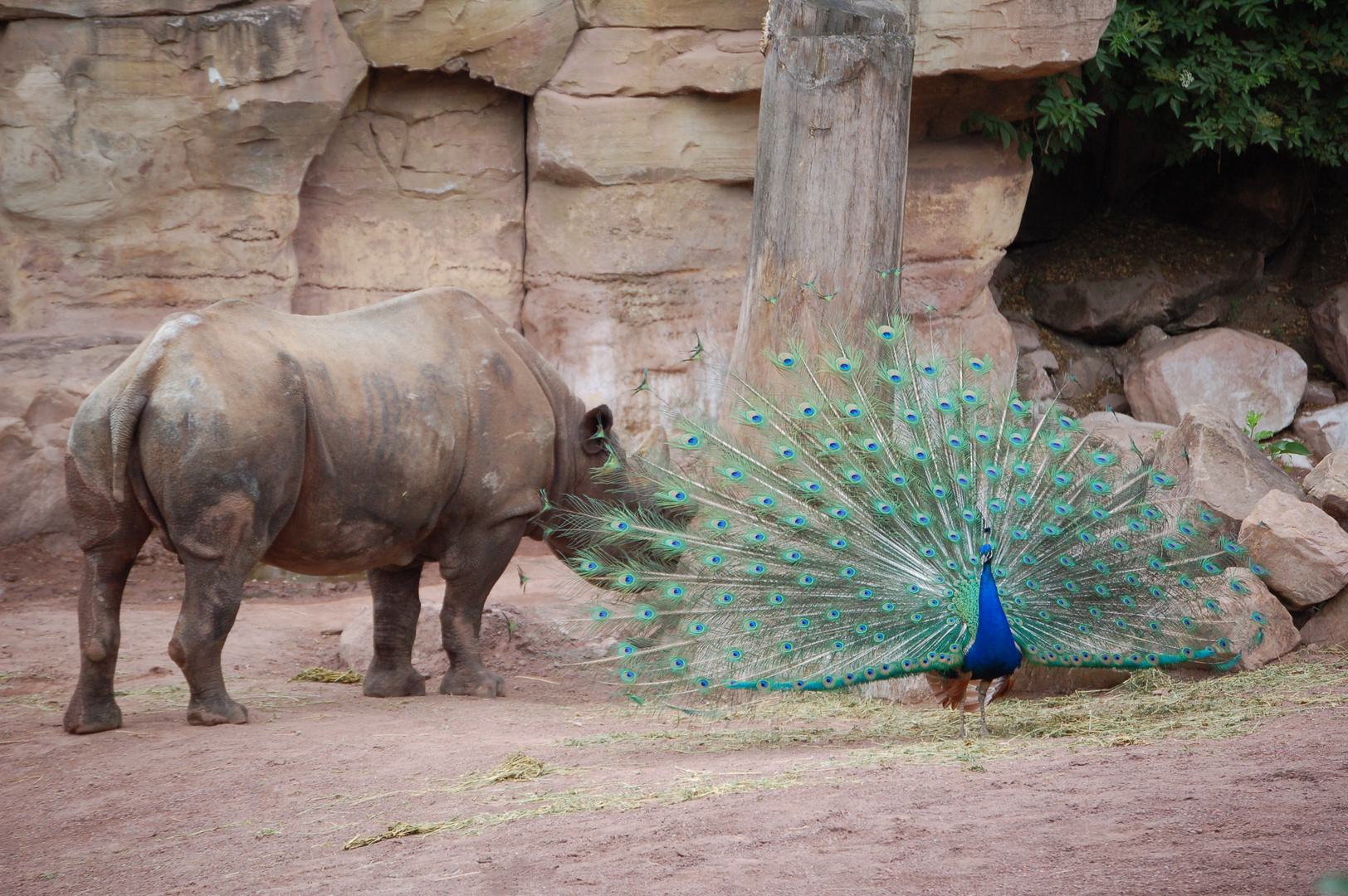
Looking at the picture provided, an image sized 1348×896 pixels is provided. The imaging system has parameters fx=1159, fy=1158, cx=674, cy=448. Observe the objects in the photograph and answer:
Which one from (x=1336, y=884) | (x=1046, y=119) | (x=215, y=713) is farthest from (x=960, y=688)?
(x=1046, y=119)

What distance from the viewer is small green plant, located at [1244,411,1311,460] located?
33.4 ft

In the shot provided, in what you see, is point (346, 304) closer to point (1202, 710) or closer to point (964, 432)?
point (964, 432)

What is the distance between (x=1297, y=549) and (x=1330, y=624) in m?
0.44

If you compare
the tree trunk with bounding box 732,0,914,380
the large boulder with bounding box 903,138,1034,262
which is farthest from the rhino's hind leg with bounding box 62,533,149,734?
the large boulder with bounding box 903,138,1034,262

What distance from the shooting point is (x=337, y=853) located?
11.1 feet

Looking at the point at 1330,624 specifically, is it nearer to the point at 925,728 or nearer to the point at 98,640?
the point at 925,728

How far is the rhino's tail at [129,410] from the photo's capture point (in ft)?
16.5

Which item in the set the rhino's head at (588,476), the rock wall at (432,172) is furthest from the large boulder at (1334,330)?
the rhino's head at (588,476)

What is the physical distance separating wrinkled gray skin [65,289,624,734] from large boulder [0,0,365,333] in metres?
3.69

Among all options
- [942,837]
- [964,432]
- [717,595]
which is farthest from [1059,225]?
[942,837]

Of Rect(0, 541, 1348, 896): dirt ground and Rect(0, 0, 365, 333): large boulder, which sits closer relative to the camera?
Rect(0, 541, 1348, 896): dirt ground

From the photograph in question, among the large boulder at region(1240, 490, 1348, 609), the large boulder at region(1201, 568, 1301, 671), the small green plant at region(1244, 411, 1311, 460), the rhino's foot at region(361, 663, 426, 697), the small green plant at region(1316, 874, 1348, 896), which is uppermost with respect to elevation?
the small green plant at region(1316, 874, 1348, 896)

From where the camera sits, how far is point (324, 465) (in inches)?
221

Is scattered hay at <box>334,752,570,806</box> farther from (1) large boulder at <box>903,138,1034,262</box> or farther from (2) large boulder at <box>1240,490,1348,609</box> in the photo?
(1) large boulder at <box>903,138,1034,262</box>
